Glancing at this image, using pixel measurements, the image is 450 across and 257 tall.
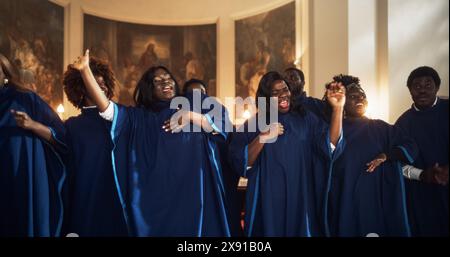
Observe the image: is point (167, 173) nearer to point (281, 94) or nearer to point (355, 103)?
point (281, 94)

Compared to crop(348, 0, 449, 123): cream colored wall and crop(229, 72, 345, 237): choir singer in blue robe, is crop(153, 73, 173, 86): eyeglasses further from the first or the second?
crop(348, 0, 449, 123): cream colored wall

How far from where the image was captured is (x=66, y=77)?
4.09 metres

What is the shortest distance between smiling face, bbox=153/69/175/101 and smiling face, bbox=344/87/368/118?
165 cm

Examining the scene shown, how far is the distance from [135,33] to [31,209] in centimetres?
783

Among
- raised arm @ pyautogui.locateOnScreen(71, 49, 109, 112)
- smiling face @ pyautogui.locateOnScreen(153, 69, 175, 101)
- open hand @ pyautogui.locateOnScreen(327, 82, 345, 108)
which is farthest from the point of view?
smiling face @ pyautogui.locateOnScreen(153, 69, 175, 101)

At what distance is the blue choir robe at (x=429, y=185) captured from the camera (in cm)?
366

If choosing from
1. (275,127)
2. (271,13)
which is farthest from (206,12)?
(275,127)

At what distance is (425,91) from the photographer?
379cm

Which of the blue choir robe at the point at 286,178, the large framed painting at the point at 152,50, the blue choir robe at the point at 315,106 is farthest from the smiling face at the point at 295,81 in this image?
the large framed painting at the point at 152,50

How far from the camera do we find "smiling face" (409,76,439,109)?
12.4 ft

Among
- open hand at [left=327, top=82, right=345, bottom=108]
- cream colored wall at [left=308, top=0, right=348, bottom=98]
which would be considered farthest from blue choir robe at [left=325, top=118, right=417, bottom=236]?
cream colored wall at [left=308, top=0, right=348, bottom=98]

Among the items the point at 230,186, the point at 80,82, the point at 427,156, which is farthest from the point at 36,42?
the point at 427,156

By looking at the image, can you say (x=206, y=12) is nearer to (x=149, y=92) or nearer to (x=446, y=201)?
(x=149, y=92)
